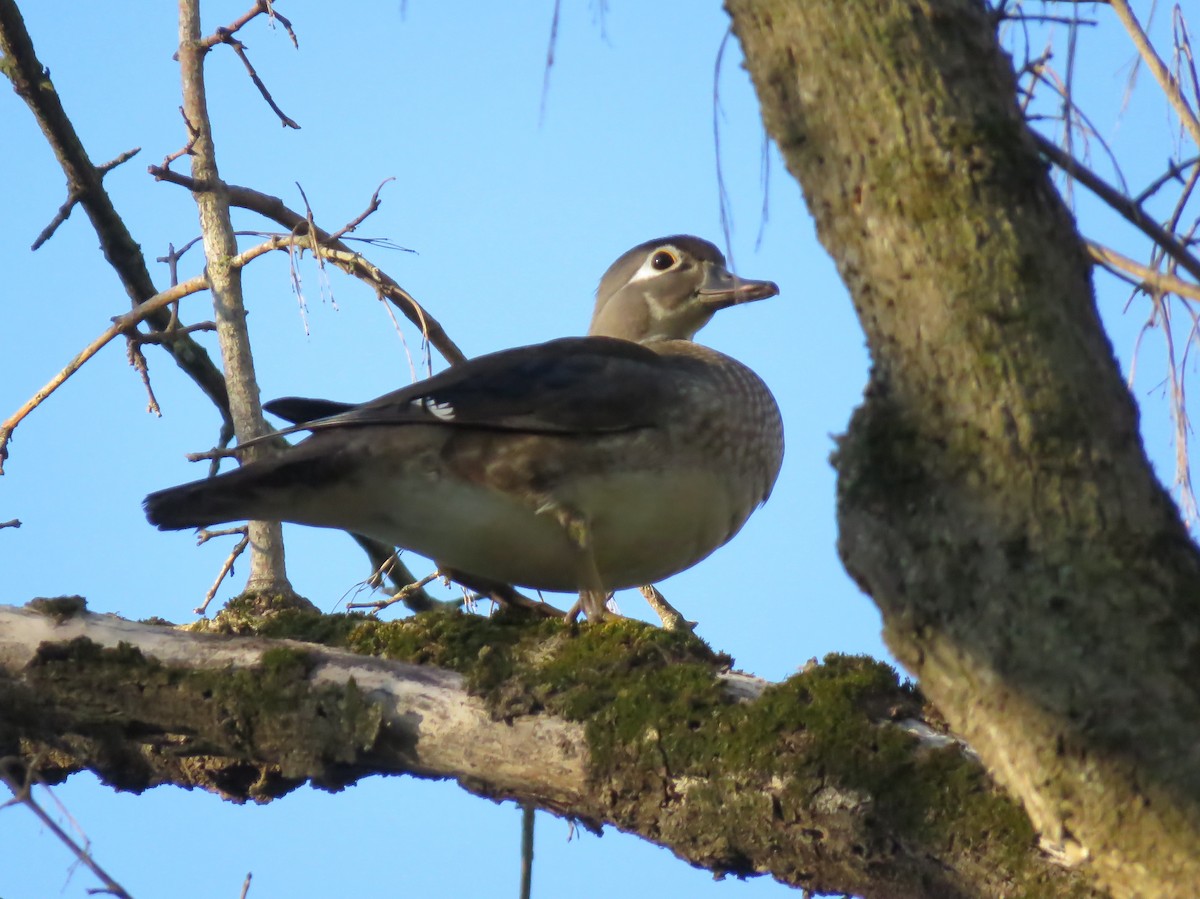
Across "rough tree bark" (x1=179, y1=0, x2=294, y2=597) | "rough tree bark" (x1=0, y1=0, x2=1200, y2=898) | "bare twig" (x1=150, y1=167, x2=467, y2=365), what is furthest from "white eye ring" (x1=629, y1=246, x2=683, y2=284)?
"rough tree bark" (x1=0, y1=0, x2=1200, y2=898)

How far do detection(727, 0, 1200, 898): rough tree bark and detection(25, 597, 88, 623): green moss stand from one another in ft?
7.32

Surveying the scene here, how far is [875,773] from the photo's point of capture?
2793mm

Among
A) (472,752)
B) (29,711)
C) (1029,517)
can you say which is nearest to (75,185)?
(29,711)

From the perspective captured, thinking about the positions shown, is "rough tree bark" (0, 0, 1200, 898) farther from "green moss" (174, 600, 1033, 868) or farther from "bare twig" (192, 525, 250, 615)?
"bare twig" (192, 525, 250, 615)

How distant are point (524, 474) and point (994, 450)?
209 cm

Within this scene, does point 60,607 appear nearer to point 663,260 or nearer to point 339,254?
point 339,254

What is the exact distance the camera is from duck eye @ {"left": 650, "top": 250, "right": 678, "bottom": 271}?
18.4 feet

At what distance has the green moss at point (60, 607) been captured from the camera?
11.9 feet

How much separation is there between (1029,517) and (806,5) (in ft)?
2.75

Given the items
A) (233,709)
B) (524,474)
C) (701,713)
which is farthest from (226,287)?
(701,713)

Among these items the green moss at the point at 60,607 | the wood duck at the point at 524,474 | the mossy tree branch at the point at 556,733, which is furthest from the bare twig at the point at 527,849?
the green moss at the point at 60,607

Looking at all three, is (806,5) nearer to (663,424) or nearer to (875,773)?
(875,773)

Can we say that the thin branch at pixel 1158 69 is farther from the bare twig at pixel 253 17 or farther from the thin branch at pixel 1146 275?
the bare twig at pixel 253 17

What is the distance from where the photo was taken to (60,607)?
11.9 ft
